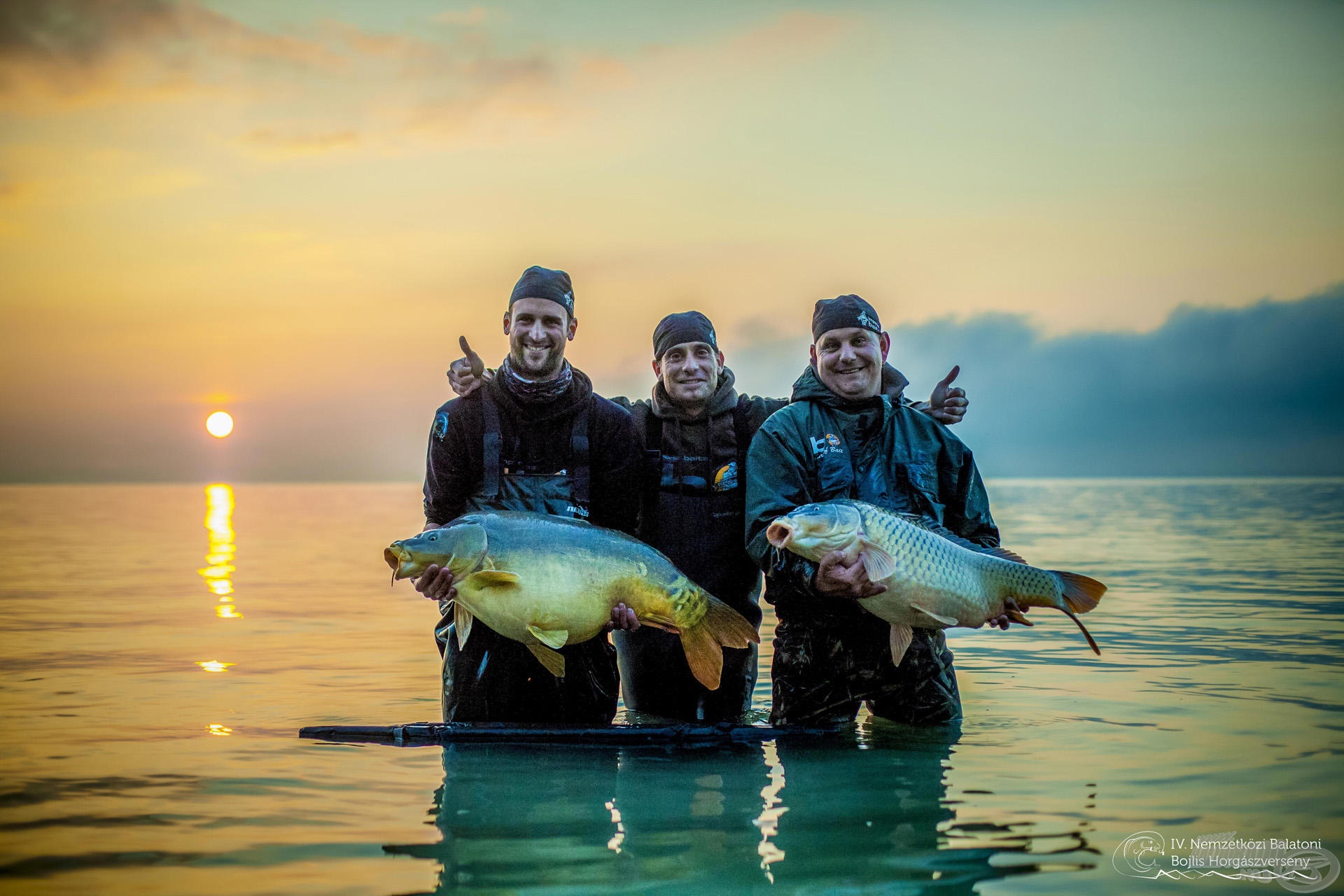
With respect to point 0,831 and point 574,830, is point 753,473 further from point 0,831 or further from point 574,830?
point 0,831

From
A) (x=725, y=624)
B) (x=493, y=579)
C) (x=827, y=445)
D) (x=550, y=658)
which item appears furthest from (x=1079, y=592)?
(x=493, y=579)

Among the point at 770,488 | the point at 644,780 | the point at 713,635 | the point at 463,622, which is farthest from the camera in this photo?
the point at 770,488

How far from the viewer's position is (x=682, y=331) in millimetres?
7199

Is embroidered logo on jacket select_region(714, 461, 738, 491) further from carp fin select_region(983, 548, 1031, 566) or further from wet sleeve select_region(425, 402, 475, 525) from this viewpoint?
carp fin select_region(983, 548, 1031, 566)

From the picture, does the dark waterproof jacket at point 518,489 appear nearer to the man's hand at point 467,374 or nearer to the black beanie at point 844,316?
the man's hand at point 467,374

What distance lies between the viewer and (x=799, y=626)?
6582 mm

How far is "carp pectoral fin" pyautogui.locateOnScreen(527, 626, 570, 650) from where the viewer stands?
5.68 metres

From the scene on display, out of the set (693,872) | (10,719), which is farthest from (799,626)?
(10,719)

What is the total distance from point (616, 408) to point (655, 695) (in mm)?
1942

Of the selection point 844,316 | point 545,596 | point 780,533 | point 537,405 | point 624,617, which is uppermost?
point 844,316

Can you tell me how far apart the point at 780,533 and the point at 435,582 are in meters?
1.71

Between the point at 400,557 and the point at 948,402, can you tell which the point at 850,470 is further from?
the point at 400,557

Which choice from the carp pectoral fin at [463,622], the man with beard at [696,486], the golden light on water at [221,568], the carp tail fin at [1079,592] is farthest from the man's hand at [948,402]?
the golden light on water at [221,568]

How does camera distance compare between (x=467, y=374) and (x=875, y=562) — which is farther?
(x=467, y=374)
